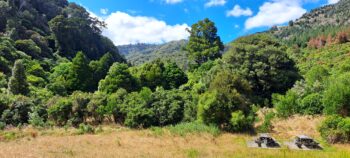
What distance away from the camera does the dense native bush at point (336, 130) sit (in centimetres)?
1939

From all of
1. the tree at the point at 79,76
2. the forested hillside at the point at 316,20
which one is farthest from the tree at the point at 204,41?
the forested hillside at the point at 316,20

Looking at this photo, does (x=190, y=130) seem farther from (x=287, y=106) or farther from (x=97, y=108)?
(x=287, y=106)

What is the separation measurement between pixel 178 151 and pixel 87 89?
27.7 metres

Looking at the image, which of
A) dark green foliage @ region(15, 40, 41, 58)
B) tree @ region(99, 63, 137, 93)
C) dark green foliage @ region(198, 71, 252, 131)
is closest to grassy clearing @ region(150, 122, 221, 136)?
dark green foliage @ region(198, 71, 252, 131)

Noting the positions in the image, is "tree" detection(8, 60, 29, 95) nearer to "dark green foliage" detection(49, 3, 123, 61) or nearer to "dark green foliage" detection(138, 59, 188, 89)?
"dark green foliage" detection(138, 59, 188, 89)

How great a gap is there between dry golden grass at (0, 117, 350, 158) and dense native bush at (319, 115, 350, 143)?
95cm

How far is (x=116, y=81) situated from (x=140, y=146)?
19371mm

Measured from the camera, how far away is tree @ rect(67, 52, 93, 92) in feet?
133

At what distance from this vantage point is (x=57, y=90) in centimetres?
3666

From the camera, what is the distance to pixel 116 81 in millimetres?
36469

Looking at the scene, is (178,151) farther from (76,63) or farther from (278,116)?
(76,63)

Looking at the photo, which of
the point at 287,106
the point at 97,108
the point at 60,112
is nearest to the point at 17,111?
the point at 60,112

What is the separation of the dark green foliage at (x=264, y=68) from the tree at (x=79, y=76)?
18699 millimetres

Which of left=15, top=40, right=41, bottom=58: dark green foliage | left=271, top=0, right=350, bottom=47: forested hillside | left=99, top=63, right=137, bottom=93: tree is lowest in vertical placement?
left=99, top=63, right=137, bottom=93: tree
